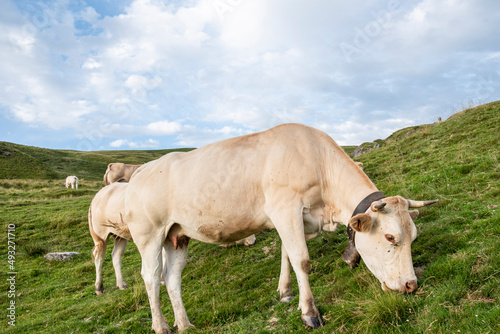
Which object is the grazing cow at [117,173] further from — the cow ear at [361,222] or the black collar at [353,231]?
the cow ear at [361,222]

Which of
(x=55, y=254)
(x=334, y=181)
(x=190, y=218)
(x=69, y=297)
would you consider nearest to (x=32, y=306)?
(x=69, y=297)

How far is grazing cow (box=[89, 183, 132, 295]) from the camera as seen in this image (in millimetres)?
9320

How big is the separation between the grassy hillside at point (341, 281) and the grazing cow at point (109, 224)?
23.4 inches

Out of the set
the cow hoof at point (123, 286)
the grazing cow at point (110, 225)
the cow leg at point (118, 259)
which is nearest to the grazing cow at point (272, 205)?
the grazing cow at point (110, 225)

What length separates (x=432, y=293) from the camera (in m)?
4.21

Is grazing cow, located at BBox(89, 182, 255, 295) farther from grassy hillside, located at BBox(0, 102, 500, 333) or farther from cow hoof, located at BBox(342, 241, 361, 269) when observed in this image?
cow hoof, located at BBox(342, 241, 361, 269)

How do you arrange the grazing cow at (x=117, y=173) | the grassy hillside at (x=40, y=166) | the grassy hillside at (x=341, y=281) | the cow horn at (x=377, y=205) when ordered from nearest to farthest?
the grassy hillside at (x=341, y=281), the cow horn at (x=377, y=205), the grazing cow at (x=117, y=173), the grassy hillside at (x=40, y=166)

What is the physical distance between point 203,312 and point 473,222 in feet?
17.6

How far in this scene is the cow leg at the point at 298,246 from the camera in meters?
4.80

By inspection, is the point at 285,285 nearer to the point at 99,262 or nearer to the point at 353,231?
the point at 353,231

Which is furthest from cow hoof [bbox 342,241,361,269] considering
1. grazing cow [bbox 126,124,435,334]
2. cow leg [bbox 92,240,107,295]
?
cow leg [bbox 92,240,107,295]

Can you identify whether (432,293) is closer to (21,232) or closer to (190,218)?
(190,218)

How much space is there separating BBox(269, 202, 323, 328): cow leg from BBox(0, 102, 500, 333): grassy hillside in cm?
27

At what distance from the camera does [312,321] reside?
467 cm
